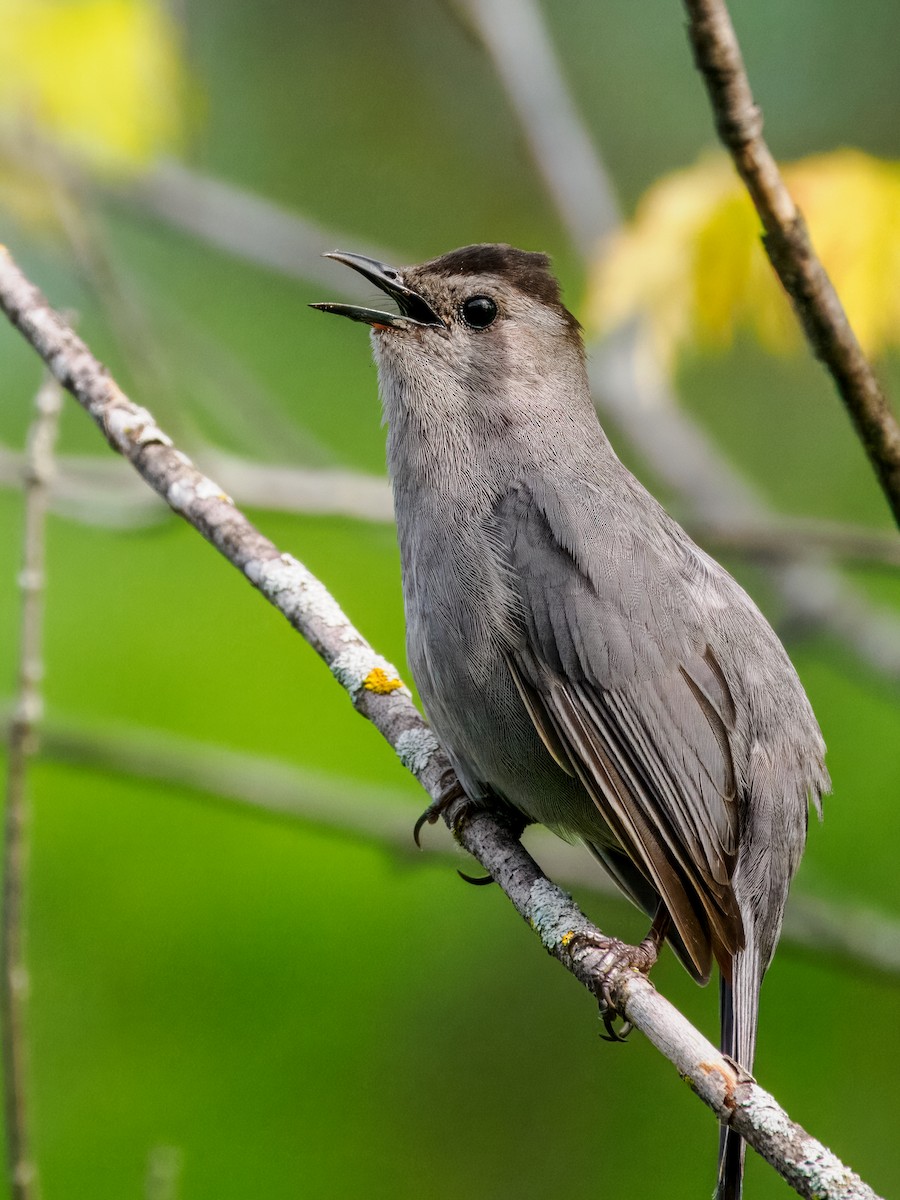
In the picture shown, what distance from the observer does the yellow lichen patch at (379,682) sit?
120 inches

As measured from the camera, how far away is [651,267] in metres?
3.93

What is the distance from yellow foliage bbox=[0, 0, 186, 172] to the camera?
5172mm

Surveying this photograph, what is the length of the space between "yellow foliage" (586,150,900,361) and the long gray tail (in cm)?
166

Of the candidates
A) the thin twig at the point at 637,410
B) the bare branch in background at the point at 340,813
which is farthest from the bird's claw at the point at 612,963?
the thin twig at the point at 637,410

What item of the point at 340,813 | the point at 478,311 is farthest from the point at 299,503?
the point at 340,813

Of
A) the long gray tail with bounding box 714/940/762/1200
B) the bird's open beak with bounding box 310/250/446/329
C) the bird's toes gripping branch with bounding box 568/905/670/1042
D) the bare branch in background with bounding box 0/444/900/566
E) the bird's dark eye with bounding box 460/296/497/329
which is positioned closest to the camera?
the bird's toes gripping branch with bounding box 568/905/670/1042

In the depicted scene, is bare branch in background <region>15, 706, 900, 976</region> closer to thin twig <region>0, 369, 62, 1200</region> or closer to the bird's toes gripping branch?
thin twig <region>0, 369, 62, 1200</region>

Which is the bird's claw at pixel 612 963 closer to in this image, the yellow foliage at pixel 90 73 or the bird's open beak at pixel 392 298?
the bird's open beak at pixel 392 298

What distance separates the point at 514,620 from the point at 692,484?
2.74 metres

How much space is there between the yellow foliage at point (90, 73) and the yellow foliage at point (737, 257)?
211cm

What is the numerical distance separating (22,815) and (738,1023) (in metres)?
1.67

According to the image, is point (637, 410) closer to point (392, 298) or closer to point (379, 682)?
point (392, 298)

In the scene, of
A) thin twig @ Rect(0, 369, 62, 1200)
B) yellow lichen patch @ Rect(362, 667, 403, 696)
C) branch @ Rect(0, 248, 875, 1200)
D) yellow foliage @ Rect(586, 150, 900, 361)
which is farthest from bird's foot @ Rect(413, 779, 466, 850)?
yellow foliage @ Rect(586, 150, 900, 361)

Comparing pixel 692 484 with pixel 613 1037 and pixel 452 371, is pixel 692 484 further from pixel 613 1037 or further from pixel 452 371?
pixel 613 1037
